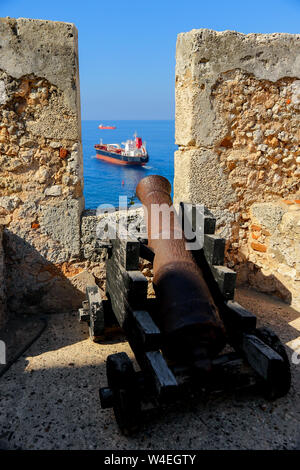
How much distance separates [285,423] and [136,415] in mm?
925

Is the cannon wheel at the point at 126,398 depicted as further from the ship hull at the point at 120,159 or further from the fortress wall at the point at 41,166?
the ship hull at the point at 120,159

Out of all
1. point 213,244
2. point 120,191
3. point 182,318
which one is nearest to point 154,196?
point 213,244

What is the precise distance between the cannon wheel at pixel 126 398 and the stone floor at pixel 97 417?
3.7 inches

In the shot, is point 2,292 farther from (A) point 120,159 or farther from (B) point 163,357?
(A) point 120,159

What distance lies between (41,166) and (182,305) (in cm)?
203

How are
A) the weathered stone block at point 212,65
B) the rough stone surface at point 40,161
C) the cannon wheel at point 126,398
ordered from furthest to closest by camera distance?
the weathered stone block at point 212,65 < the rough stone surface at point 40,161 < the cannon wheel at point 126,398

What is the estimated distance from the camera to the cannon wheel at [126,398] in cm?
206

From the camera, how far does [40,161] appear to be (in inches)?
134

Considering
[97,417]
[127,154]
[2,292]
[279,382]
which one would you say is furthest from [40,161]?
[127,154]

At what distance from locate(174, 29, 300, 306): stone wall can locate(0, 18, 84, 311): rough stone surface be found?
108 cm

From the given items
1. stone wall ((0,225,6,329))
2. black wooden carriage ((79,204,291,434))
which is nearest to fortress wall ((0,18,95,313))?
stone wall ((0,225,6,329))

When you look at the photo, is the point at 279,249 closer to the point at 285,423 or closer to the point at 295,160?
the point at 295,160

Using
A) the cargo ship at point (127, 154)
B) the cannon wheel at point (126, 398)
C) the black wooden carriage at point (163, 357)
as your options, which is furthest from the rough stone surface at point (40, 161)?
the cargo ship at point (127, 154)

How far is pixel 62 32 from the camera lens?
3158 millimetres
